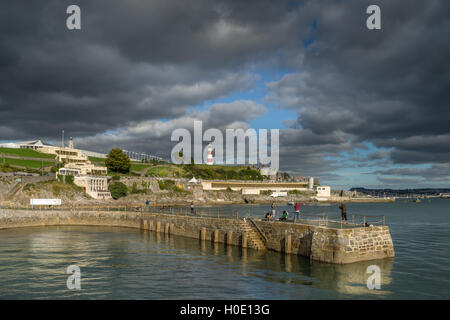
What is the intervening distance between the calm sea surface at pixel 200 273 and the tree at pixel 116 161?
93071 mm

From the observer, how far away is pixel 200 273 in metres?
23.5

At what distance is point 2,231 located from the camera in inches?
1877

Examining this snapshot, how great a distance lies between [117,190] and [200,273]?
84.0m

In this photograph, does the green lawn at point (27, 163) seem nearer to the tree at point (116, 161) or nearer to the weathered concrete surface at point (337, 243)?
the tree at point (116, 161)

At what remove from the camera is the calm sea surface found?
19.0m

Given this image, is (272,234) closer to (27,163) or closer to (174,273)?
(174,273)

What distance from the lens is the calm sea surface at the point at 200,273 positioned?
19016mm

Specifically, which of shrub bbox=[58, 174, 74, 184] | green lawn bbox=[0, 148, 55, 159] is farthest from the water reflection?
green lawn bbox=[0, 148, 55, 159]

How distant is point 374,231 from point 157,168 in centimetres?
14046

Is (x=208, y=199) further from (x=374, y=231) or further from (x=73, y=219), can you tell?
(x=374, y=231)

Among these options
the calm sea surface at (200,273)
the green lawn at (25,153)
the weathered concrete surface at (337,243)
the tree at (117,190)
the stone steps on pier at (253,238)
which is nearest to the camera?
the calm sea surface at (200,273)

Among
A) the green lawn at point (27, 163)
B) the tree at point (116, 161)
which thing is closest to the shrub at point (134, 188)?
the tree at point (116, 161)

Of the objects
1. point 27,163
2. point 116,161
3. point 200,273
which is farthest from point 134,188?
point 200,273
